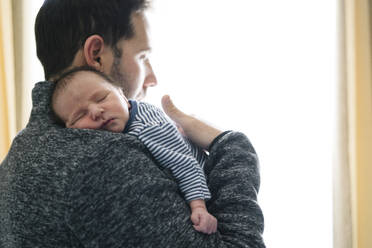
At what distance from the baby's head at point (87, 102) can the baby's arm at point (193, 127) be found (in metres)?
0.16

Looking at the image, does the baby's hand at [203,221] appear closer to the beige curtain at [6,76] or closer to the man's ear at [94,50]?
the man's ear at [94,50]

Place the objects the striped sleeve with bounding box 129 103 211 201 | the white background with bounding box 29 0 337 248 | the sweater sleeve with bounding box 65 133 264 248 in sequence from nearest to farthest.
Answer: the sweater sleeve with bounding box 65 133 264 248 < the striped sleeve with bounding box 129 103 211 201 < the white background with bounding box 29 0 337 248

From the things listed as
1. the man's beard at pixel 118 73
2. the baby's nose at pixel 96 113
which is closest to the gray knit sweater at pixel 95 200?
the baby's nose at pixel 96 113

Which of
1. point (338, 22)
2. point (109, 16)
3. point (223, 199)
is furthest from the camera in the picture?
point (338, 22)


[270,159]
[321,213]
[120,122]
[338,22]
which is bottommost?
[321,213]

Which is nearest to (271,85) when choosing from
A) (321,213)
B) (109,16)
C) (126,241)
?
(321,213)

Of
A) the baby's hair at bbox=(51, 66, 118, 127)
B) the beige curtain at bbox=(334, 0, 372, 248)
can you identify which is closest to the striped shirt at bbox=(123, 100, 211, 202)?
the baby's hair at bbox=(51, 66, 118, 127)

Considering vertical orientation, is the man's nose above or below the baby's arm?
above

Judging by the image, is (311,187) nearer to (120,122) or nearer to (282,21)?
(282,21)

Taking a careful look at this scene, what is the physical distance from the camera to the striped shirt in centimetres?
76

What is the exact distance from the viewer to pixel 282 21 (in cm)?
213

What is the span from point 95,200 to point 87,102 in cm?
26

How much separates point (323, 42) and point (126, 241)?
1.78m

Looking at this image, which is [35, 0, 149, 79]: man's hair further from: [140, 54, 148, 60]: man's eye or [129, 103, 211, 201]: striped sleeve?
[129, 103, 211, 201]: striped sleeve
